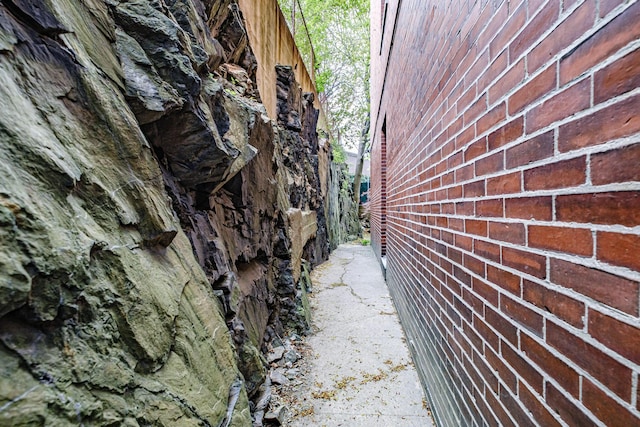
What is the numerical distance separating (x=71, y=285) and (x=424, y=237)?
236 cm

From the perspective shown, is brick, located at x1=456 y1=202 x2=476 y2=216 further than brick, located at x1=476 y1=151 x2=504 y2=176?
Yes

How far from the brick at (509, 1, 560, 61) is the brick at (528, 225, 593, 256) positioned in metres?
0.59

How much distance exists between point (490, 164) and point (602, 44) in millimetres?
596

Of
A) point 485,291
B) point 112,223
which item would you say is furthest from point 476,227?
point 112,223

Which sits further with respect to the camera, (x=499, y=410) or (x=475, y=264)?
(x=475, y=264)

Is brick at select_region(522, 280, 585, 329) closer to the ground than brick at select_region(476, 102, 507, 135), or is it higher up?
closer to the ground

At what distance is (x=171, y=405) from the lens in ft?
3.82

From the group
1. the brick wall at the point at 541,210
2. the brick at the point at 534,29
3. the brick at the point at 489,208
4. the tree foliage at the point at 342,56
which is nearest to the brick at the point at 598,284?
the brick wall at the point at 541,210

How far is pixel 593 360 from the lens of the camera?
0.72 meters

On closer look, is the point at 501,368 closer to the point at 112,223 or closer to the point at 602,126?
the point at 602,126

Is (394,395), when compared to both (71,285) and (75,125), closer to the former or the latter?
(71,285)

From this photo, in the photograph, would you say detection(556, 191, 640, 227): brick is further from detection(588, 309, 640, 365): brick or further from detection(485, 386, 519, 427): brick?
detection(485, 386, 519, 427): brick

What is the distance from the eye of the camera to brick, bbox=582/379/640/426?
629 millimetres

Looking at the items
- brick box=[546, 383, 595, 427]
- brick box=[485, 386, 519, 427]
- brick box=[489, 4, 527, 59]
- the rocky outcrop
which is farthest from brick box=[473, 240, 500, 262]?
the rocky outcrop
